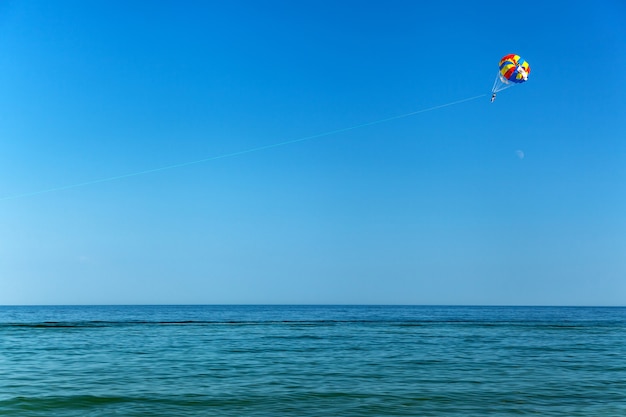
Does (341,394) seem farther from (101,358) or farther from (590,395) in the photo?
(101,358)

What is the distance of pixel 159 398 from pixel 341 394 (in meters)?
6.39

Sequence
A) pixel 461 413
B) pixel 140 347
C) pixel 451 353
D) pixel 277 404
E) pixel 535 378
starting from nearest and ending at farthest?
pixel 461 413 → pixel 277 404 → pixel 535 378 → pixel 451 353 → pixel 140 347

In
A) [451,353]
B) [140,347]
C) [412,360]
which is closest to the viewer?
[412,360]

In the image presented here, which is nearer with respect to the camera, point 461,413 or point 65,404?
point 461,413

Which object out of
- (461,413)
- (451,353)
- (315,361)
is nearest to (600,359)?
(451,353)

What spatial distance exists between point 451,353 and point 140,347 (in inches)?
813

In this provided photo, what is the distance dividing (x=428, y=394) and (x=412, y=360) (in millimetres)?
9670

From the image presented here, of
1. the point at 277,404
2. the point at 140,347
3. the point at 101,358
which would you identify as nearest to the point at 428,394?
the point at 277,404

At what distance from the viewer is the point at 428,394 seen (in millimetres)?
19234

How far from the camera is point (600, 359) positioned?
3016cm

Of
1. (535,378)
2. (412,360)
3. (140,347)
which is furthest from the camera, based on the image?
(140,347)

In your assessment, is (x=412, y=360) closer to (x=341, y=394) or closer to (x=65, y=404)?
(x=341, y=394)

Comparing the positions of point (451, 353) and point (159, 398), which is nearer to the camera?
point (159, 398)

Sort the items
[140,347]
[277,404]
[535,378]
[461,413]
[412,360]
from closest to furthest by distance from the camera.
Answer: [461,413] < [277,404] < [535,378] < [412,360] < [140,347]
